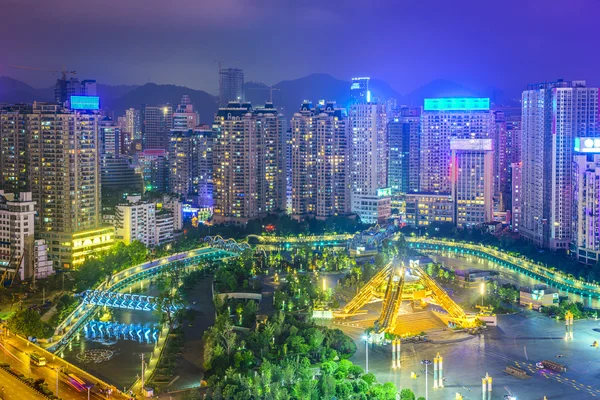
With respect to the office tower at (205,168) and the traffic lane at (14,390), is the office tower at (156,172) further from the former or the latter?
the traffic lane at (14,390)

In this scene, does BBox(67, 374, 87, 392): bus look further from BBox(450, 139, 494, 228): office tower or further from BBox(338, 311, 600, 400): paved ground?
BBox(450, 139, 494, 228): office tower

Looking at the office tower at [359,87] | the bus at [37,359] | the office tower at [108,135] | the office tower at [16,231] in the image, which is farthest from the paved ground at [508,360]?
the office tower at [108,135]

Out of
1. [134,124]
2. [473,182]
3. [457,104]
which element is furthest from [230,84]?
[473,182]

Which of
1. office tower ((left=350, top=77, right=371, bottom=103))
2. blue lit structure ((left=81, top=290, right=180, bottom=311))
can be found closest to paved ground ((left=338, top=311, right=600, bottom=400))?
blue lit structure ((left=81, top=290, right=180, bottom=311))

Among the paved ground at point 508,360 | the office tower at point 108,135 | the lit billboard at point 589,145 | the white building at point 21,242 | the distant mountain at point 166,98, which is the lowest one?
the paved ground at point 508,360

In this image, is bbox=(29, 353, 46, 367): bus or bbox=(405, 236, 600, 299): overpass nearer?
bbox=(29, 353, 46, 367): bus
